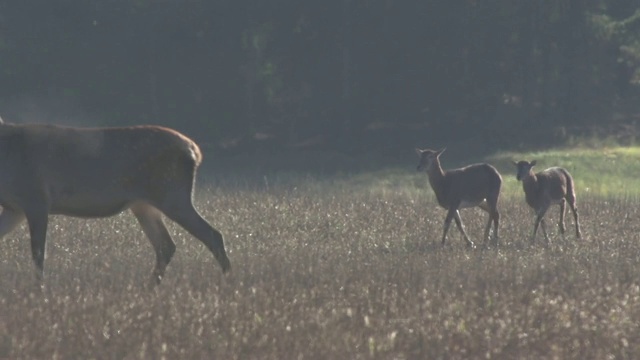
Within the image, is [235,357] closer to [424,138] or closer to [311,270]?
[311,270]

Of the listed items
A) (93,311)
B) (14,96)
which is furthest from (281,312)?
(14,96)

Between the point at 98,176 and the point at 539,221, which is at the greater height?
the point at 98,176

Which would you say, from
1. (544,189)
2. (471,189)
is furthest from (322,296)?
(544,189)

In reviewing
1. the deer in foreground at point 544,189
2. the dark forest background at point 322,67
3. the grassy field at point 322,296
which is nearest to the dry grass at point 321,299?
the grassy field at point 322,296

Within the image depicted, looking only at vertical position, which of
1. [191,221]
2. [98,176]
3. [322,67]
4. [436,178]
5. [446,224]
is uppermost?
[98,176]

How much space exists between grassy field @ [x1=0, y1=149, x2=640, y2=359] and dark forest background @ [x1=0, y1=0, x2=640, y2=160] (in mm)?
27448

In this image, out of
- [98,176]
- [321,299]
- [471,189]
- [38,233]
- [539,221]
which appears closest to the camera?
[321,299]

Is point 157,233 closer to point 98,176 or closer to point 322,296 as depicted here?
point 98,176

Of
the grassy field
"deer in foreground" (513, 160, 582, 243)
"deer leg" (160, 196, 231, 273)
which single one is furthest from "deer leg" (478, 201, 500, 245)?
"deer leg" (160, 196, 231, 273)

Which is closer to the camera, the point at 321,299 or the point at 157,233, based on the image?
the point at 321,299

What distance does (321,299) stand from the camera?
11.1 metres

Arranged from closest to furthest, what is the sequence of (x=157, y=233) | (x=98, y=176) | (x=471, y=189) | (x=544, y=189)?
1. (x=98, y=176)
2. (x=157, y=233)
3. (x=471, y=189)
4. (x=544, y=189)

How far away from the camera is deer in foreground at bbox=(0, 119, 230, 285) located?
13383 mm

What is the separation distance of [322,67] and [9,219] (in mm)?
34424
